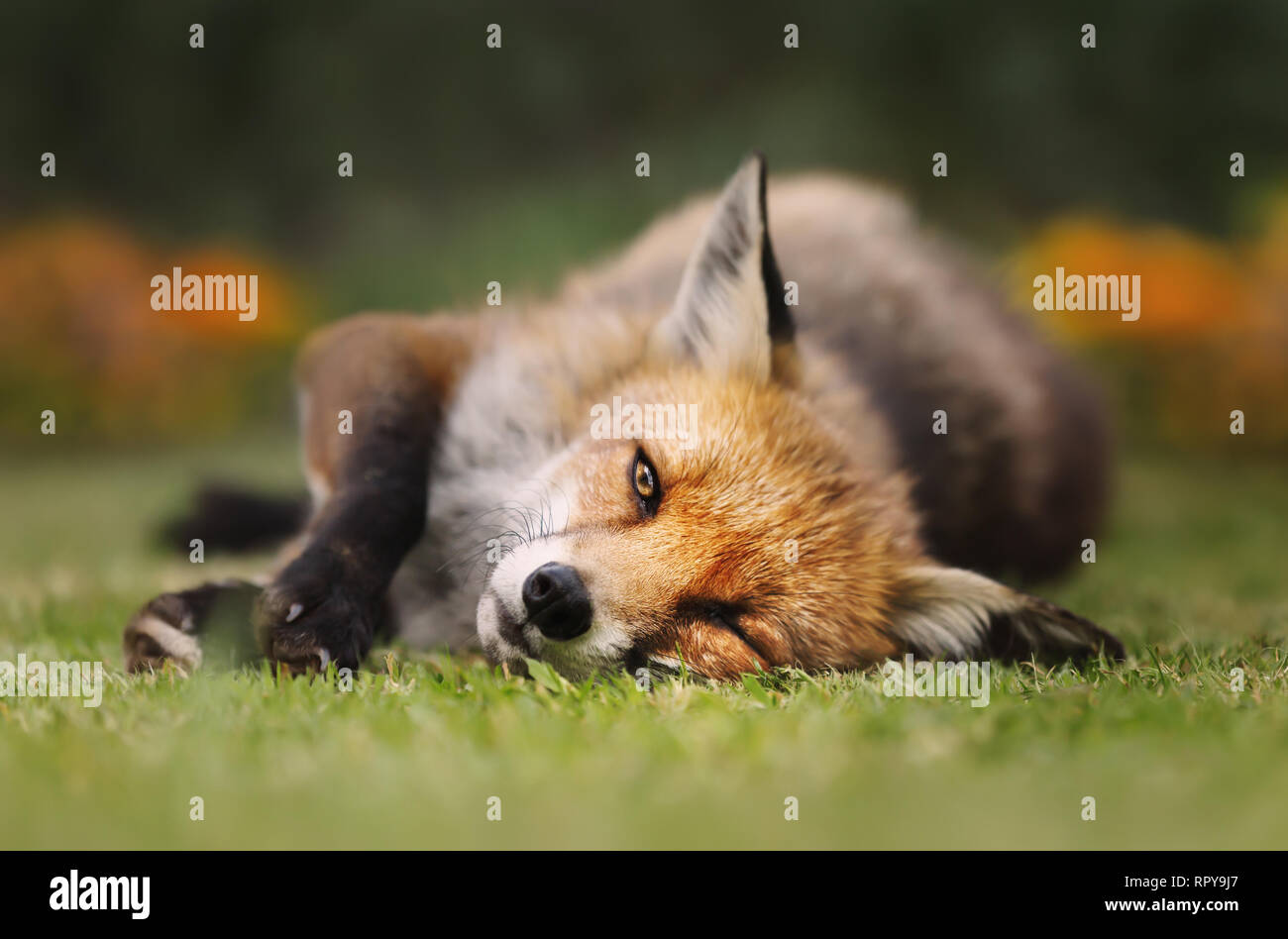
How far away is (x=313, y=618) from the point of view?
2.46m

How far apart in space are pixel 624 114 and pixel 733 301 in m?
7.80

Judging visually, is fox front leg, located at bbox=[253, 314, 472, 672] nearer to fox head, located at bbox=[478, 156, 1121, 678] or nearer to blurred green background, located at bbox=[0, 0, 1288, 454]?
fox head, located at bbox=[478, 156, 1121, 678]

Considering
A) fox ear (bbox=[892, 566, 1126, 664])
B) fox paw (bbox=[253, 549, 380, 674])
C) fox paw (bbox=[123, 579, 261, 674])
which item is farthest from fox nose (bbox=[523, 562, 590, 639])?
fox ear (bbox=[892, 566, 1126, 664])

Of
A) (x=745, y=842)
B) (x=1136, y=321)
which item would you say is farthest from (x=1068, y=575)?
(x=1136, y=321)

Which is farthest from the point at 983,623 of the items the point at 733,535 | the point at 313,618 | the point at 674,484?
the point at 313,618

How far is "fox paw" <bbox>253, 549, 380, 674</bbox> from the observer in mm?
2396

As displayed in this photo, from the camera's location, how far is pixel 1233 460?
8117mm

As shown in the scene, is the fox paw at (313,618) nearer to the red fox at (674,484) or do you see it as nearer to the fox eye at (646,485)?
the red fox at (674,484)

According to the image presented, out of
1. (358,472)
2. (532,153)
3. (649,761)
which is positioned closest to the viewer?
(649,761)

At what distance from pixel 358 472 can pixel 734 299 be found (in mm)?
1172

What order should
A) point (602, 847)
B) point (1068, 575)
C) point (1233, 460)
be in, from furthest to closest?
point (1233, 460), point (1068, 575), point (602, 847)

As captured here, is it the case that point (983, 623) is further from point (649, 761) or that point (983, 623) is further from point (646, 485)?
point (649, 761)
